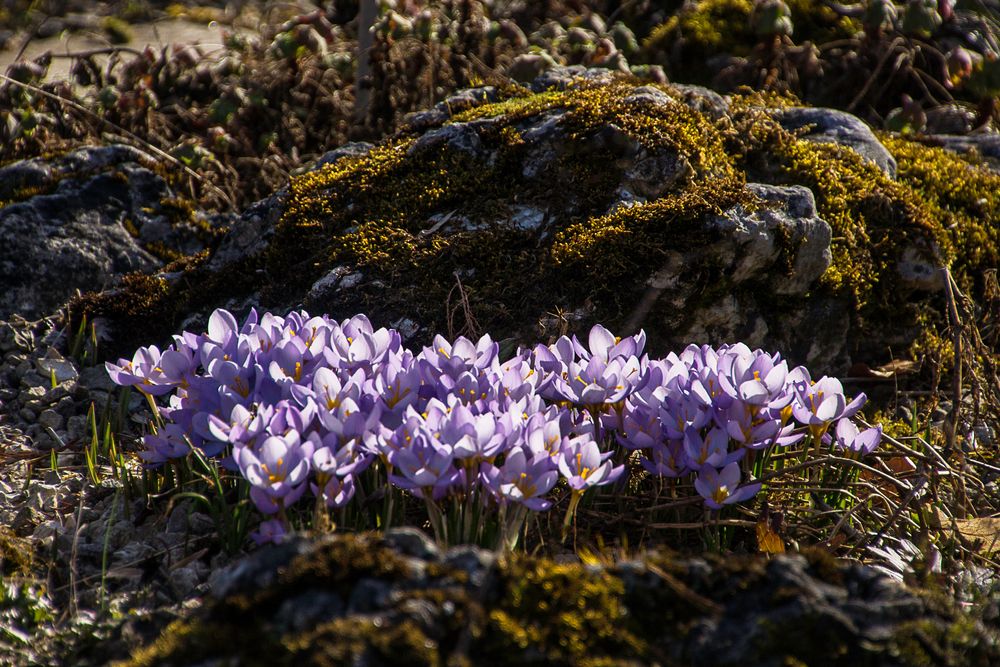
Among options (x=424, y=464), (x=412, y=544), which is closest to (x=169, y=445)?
(x=424, y=464)

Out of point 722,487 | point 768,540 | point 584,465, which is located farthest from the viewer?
point 768,540

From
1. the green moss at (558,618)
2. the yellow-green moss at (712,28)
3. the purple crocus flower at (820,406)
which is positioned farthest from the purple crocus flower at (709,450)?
the yellow-green moss at (712,28)

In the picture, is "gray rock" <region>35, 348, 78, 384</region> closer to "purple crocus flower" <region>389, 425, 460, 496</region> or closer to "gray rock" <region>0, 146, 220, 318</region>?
"gray rock" <region>0, 146, 220, 318</region>

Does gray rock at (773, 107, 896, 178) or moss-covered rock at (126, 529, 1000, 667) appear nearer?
moss-covered rock at (126, 529, 1000, 667)

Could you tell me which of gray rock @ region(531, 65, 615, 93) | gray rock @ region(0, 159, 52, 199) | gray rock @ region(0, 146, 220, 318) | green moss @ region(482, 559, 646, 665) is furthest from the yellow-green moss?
green moss @ region(482, 559, 646, 665)

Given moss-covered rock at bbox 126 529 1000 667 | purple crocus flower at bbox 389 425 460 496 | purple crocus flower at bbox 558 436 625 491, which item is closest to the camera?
moss-covered rock at bbox 126 529 1000 667

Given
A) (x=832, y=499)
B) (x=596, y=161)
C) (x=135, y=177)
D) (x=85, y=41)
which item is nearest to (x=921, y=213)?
(x=596, y=161)

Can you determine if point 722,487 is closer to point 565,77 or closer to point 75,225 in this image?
point 565,77
